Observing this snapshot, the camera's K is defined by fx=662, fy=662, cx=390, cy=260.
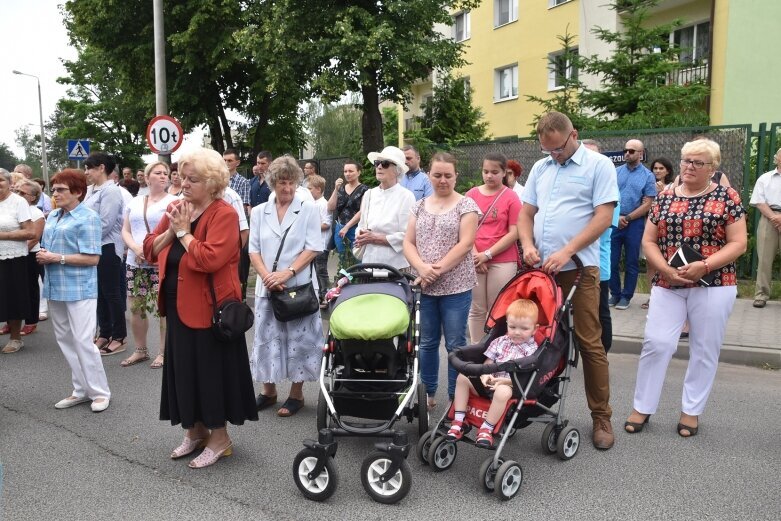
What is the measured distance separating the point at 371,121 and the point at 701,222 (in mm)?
14784

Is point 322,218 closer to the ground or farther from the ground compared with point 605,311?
farther from the ground

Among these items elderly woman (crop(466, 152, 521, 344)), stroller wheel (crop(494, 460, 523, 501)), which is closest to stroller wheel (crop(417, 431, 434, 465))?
stroller wheel (crop(494, 460, 523, 501))

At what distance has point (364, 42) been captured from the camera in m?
17.0

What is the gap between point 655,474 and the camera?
4066mm

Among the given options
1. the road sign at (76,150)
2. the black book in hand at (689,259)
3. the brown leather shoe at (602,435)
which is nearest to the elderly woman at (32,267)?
the brown leather shoe at (602,435)

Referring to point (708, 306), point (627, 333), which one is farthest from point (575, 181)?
point (627, 333)

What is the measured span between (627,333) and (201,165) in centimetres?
535

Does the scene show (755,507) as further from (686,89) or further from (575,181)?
(686,89)

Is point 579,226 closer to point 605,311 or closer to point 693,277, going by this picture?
point 693,277

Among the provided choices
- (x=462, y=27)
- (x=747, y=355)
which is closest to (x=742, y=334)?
(x=747, y=355)

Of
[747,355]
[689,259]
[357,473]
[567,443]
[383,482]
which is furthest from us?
[747,355]

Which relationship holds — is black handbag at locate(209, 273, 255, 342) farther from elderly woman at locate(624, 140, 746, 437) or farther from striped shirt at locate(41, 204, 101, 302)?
elderly woman at locate(624, 140, 746, 437)

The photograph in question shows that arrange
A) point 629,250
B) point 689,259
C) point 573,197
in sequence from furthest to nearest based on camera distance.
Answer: point 629,250
point 689,259
point 573,197

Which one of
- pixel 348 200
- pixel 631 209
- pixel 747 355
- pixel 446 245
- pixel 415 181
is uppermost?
pixel 415 181
